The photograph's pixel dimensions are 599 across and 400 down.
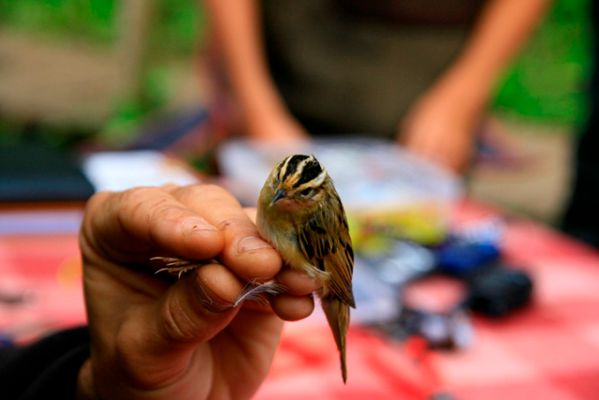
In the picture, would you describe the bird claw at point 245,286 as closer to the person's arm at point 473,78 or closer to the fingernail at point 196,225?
the fingernail at point 196,225

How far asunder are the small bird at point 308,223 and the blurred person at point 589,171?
153 cm

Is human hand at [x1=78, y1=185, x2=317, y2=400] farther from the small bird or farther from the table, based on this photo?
the table

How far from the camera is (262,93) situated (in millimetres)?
2477

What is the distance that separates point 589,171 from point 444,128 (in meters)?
0.47

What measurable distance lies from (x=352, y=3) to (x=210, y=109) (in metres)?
0.70

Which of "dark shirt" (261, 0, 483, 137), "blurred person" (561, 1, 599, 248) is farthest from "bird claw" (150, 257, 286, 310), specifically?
"dark shirt" (261, 0, 483, 137)

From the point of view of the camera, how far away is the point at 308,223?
690mm

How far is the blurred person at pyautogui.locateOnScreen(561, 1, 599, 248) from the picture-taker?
210 cm

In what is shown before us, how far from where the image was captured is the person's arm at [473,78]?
7.95ft

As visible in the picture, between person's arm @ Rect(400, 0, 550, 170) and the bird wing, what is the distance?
1.70m

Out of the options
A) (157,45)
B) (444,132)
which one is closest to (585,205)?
(444,132)

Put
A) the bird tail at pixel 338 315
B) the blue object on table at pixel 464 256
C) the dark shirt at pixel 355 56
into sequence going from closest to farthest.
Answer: the bird tail at pixel 338 315 < the blue object on table at pixel 464 256 < the dark shirt at pixel 355 56

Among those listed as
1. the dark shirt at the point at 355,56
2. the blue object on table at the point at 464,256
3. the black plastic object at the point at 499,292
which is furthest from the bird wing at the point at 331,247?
the dark shirt at the point at 355,56

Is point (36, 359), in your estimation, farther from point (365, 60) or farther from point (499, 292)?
point (365, 60)
